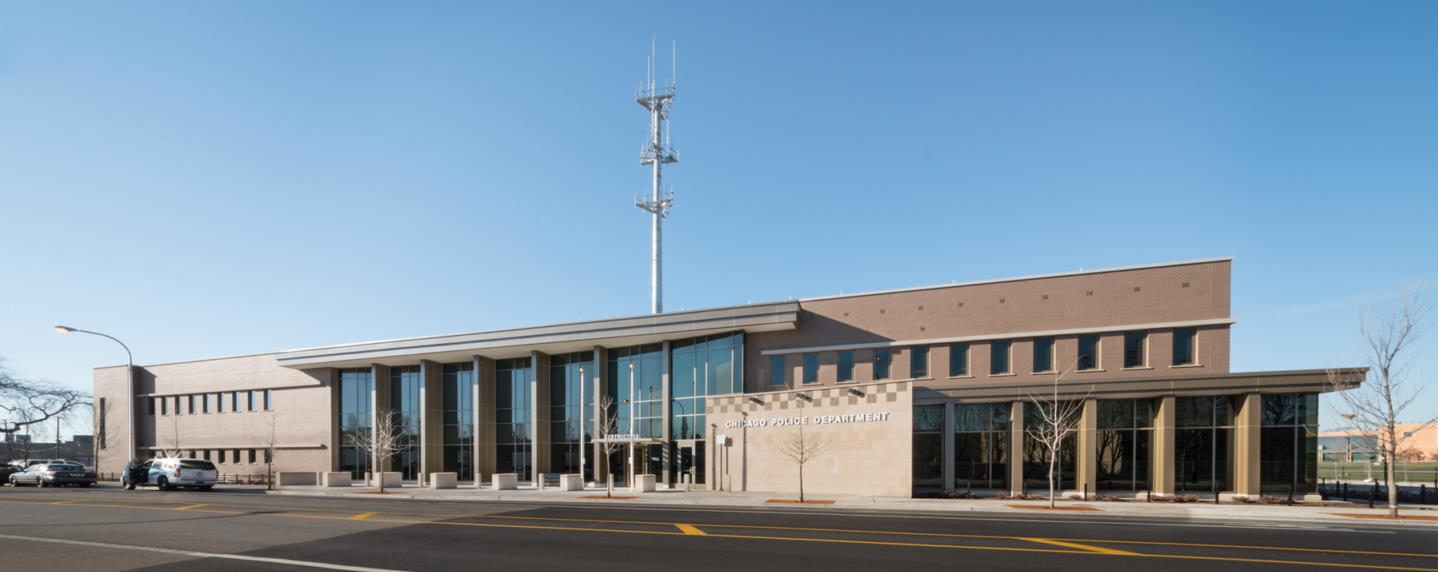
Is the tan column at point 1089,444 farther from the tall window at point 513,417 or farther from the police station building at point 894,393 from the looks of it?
the tall window at point 513,417

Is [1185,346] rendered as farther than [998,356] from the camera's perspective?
No

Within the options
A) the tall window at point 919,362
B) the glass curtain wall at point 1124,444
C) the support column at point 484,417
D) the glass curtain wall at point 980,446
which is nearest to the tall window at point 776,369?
the tall window at point 919,362

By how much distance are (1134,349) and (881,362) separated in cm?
1012

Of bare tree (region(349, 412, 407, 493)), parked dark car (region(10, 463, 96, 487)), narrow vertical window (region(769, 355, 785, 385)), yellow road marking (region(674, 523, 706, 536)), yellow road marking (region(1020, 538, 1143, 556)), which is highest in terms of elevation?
narrow vertical window (region(769, 355, 785, 385))

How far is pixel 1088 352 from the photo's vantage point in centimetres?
3206

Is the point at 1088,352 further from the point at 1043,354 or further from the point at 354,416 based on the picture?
the point at 354,416

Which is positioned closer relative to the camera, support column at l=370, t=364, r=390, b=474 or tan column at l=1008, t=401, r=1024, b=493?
tan column at l=1008, t=401, r=1024, b=493

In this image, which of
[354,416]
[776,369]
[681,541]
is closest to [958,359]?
[776,369]

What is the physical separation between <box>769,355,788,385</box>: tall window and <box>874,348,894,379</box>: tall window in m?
4.30

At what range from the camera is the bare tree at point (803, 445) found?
32062 mm

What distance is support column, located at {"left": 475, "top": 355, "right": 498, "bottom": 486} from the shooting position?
1799 inches

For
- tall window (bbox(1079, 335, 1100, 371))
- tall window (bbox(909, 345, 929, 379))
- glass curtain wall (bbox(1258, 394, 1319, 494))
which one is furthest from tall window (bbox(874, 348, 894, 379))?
glass curtain wall (bbox(1258, 394, 1319, 494))

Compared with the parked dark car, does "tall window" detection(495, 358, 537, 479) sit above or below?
above

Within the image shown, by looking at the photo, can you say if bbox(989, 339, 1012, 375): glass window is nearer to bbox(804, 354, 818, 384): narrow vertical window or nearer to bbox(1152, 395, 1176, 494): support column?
bbox(1152, 395, 1176, 494): support column
